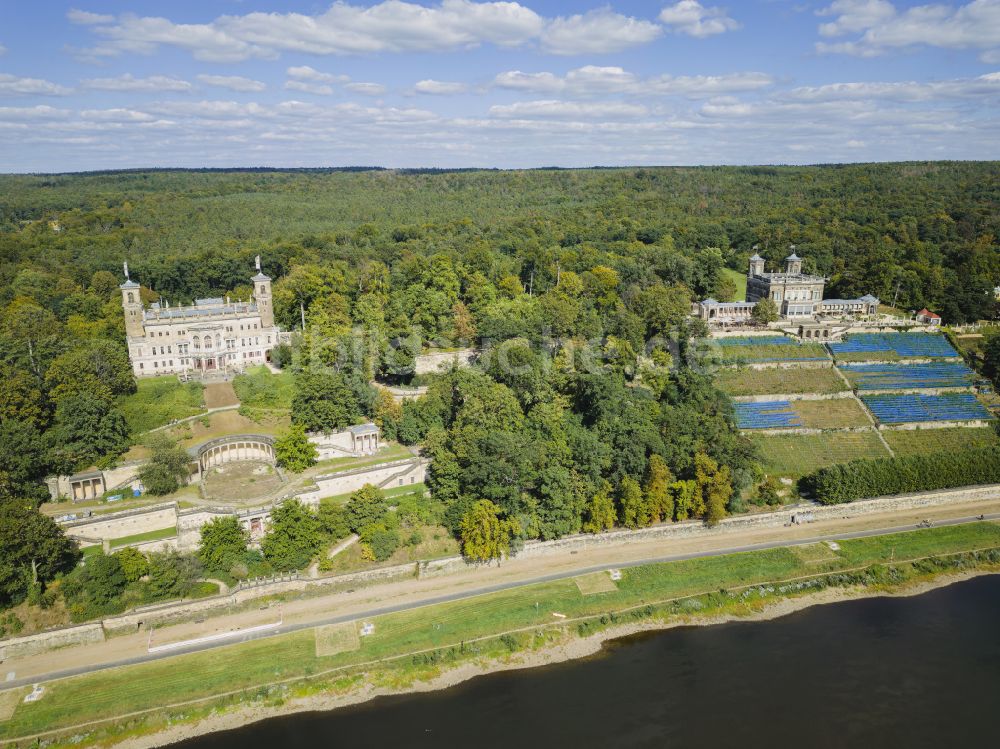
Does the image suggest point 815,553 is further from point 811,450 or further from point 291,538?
point 291,538

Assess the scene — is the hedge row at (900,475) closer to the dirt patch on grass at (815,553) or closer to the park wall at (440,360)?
the dirt patch on grass at (815,553)

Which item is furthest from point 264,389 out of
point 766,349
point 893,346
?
point 893,346

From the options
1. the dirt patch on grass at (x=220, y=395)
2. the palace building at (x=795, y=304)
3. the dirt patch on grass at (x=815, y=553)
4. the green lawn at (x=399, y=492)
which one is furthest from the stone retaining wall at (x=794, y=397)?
the dirt patch on grass at (x=220, y=395)

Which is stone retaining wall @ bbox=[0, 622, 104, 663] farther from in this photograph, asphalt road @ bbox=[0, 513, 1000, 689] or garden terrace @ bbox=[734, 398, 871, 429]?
garden terrace @ bbox=[734, 398, 871, 429]

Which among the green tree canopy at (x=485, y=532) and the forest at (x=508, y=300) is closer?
the green tree canopy at (x=485, y=532)

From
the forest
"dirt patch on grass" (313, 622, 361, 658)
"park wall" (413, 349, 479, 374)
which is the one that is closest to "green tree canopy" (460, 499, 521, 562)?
the forest

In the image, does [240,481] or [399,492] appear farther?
[399,492]

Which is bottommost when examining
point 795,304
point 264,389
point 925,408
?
point 925,408
